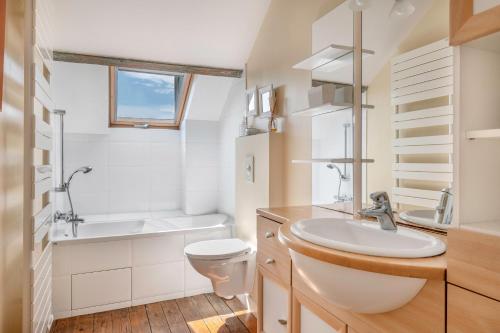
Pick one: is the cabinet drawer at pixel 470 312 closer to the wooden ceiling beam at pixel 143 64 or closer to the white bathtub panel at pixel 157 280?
the white bathtub panel at pixel 157 280

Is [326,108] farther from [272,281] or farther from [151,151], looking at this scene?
[151,151]

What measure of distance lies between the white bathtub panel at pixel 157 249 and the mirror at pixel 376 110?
1.35m

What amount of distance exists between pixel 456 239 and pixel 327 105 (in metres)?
1.08

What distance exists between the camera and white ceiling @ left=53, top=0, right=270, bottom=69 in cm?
250

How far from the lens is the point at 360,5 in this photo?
1.68 m

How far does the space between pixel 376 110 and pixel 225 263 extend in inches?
54.6

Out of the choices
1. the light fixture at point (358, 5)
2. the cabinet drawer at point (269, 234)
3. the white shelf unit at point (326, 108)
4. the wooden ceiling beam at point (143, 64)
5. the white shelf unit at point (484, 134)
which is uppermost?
the wooden ceiling beam at point (143, 64)

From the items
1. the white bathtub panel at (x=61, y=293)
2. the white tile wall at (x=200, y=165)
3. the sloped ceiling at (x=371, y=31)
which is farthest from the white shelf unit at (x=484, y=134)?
the white tile wall at (x=200, y=165)

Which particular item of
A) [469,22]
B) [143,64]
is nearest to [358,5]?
[469,22]

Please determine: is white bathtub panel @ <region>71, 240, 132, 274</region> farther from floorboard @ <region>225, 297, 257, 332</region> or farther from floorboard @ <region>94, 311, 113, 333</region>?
floorboard @ <region>225, 297, 257, 332</region>

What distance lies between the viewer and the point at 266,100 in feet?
8.50

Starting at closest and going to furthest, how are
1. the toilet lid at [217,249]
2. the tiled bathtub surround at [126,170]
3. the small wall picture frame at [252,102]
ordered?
the toilet lid at [217,249], the small wall picture frame at [252,102], the tiled bathtub surround at [126,170]

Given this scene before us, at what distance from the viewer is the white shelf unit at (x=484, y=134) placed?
785 millimetres

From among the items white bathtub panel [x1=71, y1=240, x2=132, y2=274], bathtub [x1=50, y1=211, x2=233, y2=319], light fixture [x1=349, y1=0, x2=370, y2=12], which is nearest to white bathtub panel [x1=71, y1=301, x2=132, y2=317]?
bathtub [x1=50, y1=211, x2=233, y2=319]
